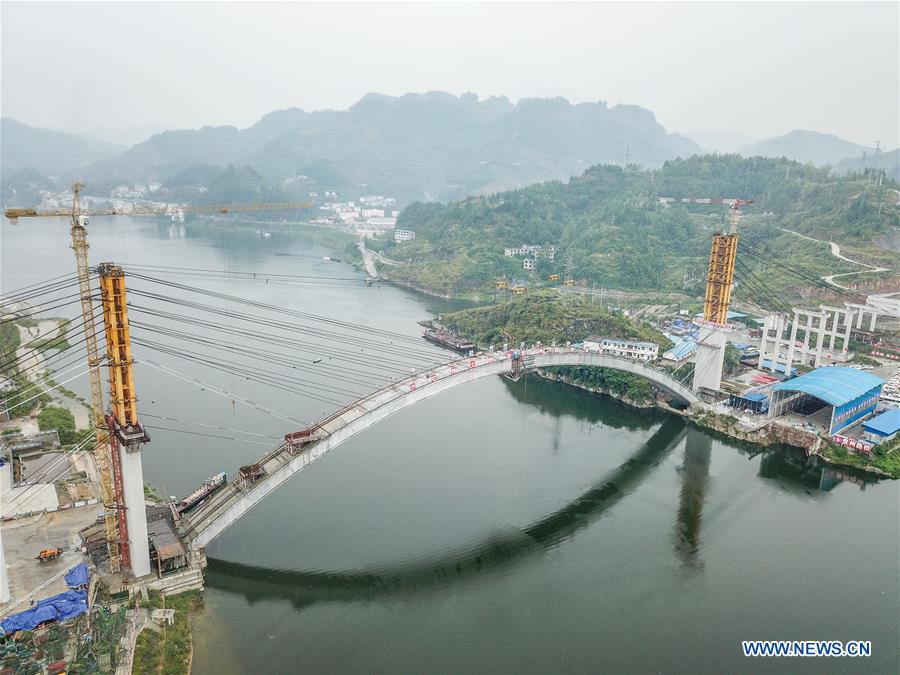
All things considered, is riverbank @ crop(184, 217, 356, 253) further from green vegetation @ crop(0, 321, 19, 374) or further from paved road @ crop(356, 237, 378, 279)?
green vegetation @ crop(0, 321, 19, 374)

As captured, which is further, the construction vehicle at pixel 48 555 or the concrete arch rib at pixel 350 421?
the concrete arch rib at pixel 350 421

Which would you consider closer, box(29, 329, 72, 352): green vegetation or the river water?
the river water

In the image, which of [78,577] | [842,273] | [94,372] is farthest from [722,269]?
[78,577]

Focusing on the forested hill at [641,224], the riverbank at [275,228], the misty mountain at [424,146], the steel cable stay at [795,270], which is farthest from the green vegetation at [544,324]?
the misty mountain at [424,146]

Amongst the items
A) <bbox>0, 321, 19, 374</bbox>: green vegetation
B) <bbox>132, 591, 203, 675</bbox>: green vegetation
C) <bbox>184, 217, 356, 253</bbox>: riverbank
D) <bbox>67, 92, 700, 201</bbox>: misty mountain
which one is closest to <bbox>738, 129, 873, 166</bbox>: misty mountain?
<bbox>67, 92, 700, 201</bbox>: misty mountain

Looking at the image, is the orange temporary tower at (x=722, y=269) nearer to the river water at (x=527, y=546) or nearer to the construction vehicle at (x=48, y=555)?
the river water at (x=527, y=546)

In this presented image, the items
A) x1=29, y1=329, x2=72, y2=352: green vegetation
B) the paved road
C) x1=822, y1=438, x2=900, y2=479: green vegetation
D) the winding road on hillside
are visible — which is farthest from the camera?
the paved road

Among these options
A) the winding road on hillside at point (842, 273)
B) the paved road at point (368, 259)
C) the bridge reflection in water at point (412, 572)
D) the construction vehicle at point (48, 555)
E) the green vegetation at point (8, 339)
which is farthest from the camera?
the paved road at point (368, 259)
